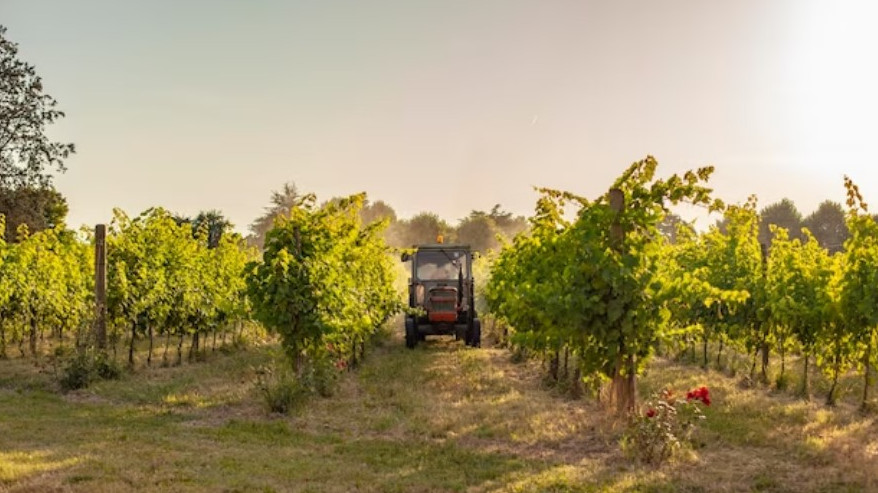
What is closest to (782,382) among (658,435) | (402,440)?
(658,435)

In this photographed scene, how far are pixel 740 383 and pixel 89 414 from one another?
32.5ft

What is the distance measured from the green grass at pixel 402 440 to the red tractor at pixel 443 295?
4798 mm

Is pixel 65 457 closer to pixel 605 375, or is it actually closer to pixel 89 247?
pixel 605 375

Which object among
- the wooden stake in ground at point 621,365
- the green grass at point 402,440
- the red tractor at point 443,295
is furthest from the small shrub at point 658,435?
the red tractor at point 443,295

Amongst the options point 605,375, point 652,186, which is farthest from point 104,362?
point 652,186

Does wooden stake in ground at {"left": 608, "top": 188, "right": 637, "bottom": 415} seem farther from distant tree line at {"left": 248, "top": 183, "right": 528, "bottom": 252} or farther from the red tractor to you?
distant tree line at {"left": 248, "top": 183, "right": 528, "bottom": 252}

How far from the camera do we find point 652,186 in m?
7.81

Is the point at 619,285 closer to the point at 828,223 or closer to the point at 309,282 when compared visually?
the point at 309,282

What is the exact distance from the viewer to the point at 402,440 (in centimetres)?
768

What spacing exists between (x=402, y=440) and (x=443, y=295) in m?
9.22

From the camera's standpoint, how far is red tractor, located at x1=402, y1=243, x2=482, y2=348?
1680 cm

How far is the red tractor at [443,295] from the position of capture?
1680 cm

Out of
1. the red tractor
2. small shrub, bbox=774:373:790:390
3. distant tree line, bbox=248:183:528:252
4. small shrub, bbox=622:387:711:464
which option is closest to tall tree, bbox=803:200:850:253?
distant tree line, bbox=248:183:528:252

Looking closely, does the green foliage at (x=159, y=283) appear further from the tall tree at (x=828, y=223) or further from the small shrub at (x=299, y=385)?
the tall tree at (x=828, y=223)
